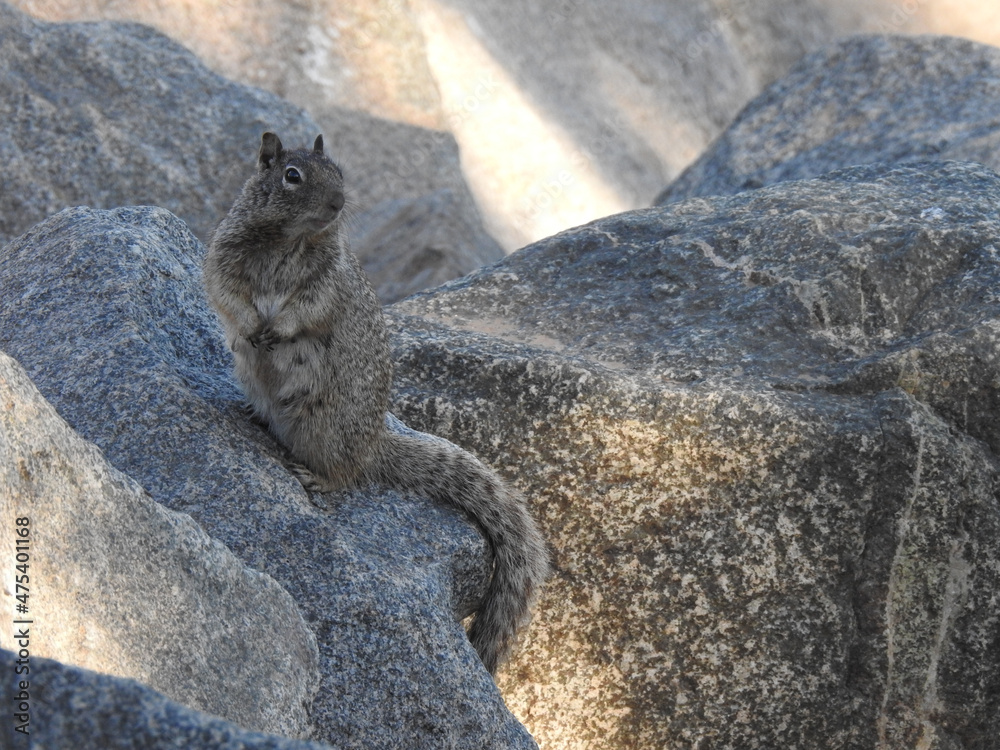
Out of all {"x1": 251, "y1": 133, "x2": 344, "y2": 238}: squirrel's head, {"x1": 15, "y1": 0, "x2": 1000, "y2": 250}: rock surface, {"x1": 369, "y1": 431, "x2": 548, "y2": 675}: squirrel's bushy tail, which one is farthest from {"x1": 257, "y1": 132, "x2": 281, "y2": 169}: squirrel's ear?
{"x1": 15, "y1": 0, "x2": 1000, "y2": 250}: rock surface

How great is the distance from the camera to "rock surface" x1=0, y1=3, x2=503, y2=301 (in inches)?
283

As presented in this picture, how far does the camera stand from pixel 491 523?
14.3ft

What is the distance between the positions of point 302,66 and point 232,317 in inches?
314

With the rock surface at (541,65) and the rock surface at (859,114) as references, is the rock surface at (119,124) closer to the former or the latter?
the rock surface at (541,65)

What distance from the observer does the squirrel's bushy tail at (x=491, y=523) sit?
4.37 meters

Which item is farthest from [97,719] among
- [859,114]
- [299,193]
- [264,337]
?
[859,114]

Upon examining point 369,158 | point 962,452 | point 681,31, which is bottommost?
point 369,158

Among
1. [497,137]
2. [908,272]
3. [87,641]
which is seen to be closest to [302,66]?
[497,137]

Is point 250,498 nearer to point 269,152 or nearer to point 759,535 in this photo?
point 269,152

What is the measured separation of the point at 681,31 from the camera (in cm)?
1658

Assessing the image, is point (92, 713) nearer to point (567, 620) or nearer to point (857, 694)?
point (567, 620)

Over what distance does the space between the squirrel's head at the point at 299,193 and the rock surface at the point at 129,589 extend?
142 cm

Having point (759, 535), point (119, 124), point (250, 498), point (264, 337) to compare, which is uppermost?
point (759, 535)

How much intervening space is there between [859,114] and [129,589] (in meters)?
7.26
